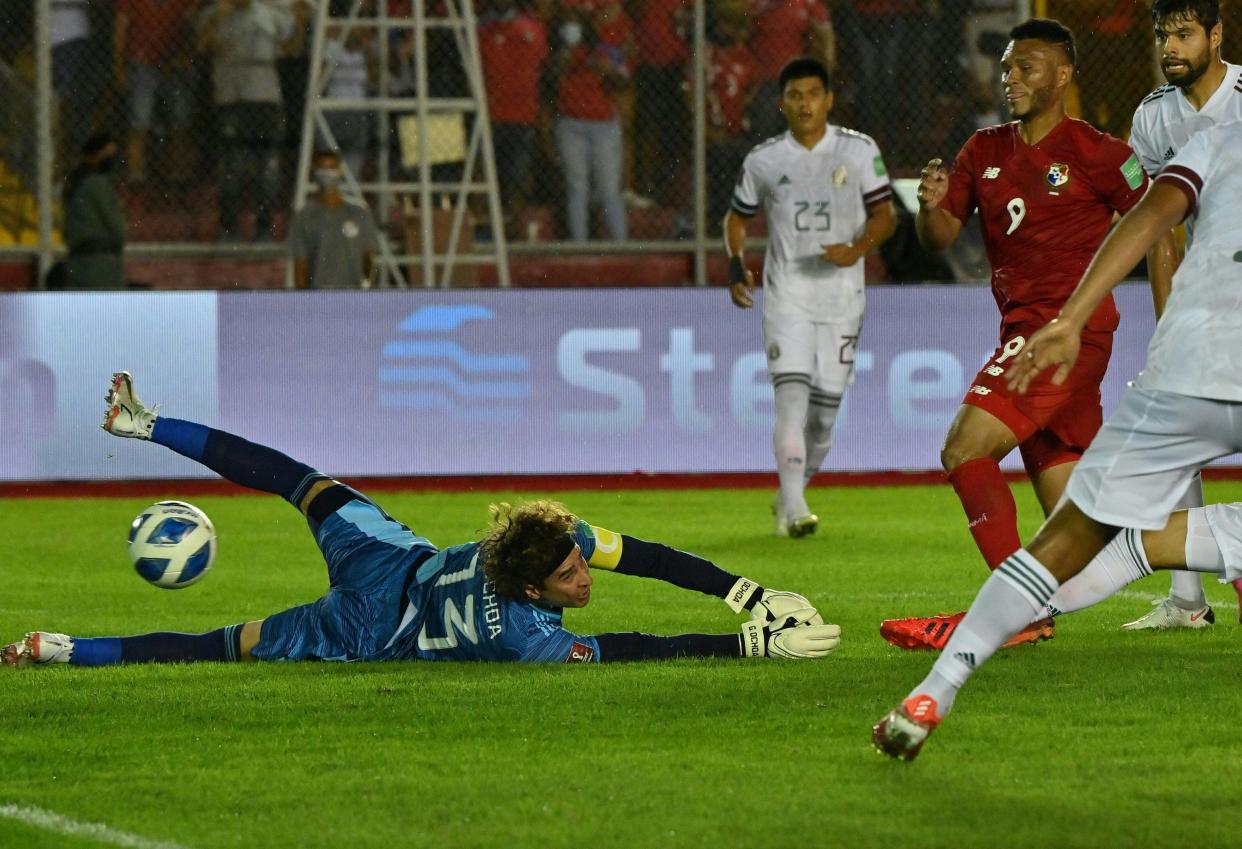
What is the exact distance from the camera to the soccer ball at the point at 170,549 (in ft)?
22.5

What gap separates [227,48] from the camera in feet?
51.3

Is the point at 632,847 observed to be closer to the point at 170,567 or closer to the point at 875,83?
the point at 170,567

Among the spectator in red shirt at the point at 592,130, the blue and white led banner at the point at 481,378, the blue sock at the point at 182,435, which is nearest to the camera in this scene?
Answer: the blue sock at the point at 182,435

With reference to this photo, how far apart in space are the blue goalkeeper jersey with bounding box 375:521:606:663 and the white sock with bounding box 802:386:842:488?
190 inches

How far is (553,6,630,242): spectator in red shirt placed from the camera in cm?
1559

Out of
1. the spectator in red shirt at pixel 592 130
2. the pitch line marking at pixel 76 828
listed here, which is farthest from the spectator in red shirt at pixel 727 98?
the pitch line marking at pixel 76 828

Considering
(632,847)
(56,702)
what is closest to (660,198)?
(56,702)

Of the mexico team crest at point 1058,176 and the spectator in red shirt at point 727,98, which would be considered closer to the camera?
the mexico team crest at point 1058,176

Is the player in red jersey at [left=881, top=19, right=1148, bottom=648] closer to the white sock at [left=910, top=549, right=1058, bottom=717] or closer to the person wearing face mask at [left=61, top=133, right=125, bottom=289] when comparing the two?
the white sock at [left=910, top=549, right=1058, bottom=717]

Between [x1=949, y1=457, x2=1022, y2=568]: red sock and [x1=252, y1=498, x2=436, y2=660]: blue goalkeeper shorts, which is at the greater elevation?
[x1=949, y1=457, x2=1022, y2=568]: red sock

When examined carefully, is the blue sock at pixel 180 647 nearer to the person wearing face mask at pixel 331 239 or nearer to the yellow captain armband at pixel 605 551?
the yellow captain armband at pixel 605 551

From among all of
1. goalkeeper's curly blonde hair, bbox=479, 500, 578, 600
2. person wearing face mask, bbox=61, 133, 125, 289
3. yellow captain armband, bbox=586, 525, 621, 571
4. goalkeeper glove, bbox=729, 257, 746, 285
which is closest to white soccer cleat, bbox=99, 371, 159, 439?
goalkeeper's curly blonde hair, bbox=479, 500, 578, 600

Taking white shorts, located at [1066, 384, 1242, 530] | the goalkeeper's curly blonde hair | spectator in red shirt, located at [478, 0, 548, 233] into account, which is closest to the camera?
white shorts, located at [1066, 384, 1242, 530]

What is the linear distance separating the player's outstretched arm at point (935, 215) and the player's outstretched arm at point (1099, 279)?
2106 millimetres
